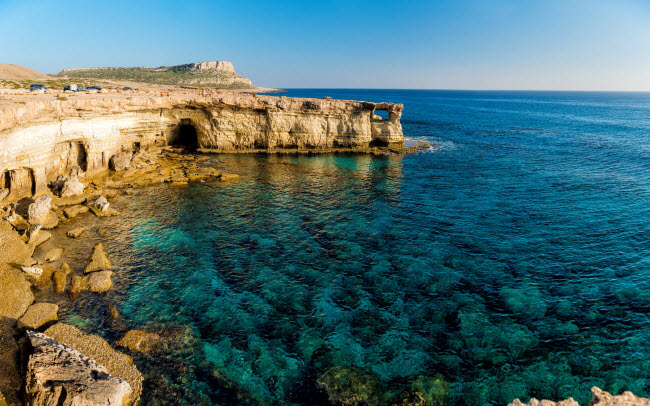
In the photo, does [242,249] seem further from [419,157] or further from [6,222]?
[419,157]

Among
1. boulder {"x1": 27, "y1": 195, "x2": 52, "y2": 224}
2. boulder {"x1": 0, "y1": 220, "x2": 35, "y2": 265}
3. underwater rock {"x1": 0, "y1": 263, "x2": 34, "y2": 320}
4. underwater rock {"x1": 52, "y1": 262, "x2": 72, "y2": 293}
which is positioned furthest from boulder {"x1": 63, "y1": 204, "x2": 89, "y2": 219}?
underwater rock {"x1": 0, "y1": 263, "x2": 34, "y2": 320}

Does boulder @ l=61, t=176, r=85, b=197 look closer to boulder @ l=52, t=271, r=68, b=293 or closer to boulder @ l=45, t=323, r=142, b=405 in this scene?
boulder @ l=52, t=271, r=68, b=293

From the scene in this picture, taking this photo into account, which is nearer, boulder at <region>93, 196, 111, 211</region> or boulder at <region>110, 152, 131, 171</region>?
boulder at <region>93, 196, 111, 211</region>

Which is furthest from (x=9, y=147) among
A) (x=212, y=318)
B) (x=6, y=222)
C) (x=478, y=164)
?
(x=478, y=164)

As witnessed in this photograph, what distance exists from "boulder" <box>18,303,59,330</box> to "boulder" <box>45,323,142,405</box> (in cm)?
132

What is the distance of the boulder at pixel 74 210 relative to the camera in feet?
82.3

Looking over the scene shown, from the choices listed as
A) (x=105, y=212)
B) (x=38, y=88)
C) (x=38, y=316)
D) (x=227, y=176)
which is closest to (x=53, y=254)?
(x=38, y=316)

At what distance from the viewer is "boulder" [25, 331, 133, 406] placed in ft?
33.1

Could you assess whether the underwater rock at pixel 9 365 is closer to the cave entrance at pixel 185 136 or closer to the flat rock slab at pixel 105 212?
the flat rock slab at pixel 105 212

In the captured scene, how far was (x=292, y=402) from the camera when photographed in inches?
466

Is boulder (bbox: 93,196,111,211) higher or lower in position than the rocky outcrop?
higher

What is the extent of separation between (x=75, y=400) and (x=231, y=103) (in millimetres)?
38060

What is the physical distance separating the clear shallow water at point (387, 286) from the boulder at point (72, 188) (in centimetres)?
380

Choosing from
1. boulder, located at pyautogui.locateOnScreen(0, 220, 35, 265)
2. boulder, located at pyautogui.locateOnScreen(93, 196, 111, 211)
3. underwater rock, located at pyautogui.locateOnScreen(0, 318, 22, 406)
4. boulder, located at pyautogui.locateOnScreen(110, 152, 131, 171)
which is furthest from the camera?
boulder, located at pyautogui.locateOnScreen(110, 152, 131, 171)
